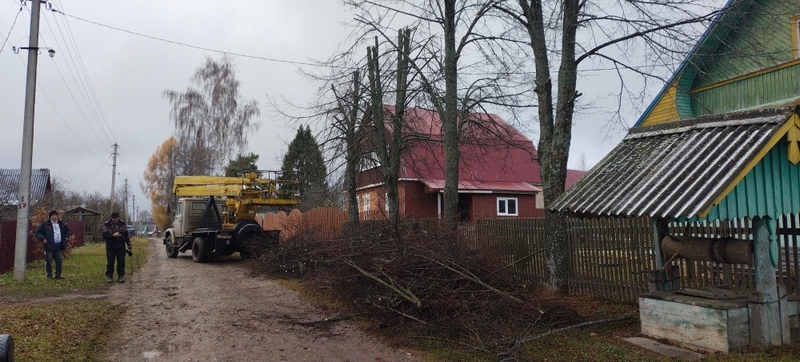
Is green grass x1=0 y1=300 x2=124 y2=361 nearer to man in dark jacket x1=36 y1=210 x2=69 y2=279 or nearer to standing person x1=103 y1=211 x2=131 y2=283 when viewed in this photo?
standing person x1=103 y1=211 x2=131 y2=283

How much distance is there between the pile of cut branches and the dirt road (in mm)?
579

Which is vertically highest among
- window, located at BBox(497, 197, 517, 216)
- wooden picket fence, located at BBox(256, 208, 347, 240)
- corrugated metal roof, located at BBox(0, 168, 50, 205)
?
corrugated metal roof, located at BBox(0, 168, 50, 205)

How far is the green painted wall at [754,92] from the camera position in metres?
12.0

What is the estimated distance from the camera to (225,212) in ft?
64.6

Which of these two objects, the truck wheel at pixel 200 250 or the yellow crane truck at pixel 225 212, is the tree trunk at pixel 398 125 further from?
the truck wheel at pixel 200 250

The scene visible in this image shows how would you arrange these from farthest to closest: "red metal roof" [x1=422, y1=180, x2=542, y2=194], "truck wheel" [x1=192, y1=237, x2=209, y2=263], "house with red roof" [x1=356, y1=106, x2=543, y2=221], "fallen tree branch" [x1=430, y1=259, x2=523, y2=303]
A: "house with red roof" [x1=356, y1=106, x2=543, y2=221]
"red metal roof" [x1=422, y1=180, x2=542, y2=194]
"truck wheel" [x1=192, y1=237, x2=209, y2=263]
"fallen tree branch" [x1=430, y1=259, x2=523, y2=303]

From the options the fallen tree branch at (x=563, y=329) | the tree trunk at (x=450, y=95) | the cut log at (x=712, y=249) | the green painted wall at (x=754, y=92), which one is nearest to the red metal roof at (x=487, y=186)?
the tree trunk at (x=450, y=95)

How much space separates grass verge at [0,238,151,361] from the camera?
632cm

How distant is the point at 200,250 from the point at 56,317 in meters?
10.3

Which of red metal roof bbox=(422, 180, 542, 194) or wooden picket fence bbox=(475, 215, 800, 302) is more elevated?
red metal roof bbox=(422, 180, 542, 194)

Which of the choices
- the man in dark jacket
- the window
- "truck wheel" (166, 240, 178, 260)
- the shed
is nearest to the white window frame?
the shed

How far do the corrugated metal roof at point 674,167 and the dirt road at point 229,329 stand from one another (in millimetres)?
2905

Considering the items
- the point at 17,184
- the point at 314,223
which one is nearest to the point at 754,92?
the point at 314,223

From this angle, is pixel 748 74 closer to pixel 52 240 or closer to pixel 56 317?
pixel 56 317
